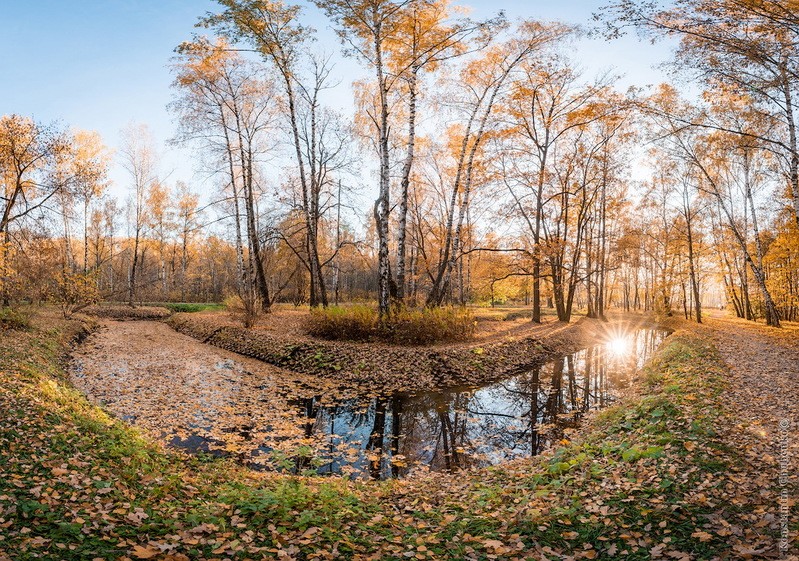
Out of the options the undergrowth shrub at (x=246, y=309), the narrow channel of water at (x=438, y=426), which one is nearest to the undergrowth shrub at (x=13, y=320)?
the undergrowth shrub at (x=246, y=309)

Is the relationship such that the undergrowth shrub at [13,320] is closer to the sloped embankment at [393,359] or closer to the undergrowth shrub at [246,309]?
the sloped embankment at [393,359]

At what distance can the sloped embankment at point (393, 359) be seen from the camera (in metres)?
11.0

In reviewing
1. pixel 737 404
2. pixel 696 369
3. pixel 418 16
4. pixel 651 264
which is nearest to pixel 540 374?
pixel 696 369

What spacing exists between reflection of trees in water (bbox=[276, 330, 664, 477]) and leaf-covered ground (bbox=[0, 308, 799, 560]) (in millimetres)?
869

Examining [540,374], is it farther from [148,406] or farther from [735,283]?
[735,283]

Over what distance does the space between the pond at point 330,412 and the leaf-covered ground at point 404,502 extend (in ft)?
2.87

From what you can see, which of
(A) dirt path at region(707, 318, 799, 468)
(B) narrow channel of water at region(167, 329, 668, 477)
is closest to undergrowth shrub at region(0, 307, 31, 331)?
(B) narrow channel of water at region(167, 329, 668, 477)

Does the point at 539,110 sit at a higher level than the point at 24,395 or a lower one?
higher

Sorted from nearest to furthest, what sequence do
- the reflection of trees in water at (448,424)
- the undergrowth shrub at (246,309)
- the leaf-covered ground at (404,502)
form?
the leaf-covered ground at (404,502) < the reflection of trees in water at (448,424) < the undergrowth shrub at (246,309)

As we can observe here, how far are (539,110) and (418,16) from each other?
9.42 metres

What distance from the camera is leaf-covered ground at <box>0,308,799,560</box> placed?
3.56 metres

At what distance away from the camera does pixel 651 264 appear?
145ft

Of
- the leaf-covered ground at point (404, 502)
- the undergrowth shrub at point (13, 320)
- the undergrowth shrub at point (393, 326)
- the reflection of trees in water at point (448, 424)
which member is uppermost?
the undergrowth shrub at point (13, 320)

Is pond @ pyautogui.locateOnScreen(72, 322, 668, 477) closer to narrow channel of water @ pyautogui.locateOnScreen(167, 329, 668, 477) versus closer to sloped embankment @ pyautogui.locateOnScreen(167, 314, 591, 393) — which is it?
narrow channel of water @ pyautogui.locateOnScreen(167, 329, 668, 477)
